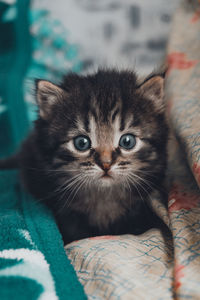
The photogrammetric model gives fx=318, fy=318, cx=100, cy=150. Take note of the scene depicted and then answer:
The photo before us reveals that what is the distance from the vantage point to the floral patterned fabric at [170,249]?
75 cm

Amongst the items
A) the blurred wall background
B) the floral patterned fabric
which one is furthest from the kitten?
the blurred wall background

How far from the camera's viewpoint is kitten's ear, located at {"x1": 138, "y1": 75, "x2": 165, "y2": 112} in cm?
120

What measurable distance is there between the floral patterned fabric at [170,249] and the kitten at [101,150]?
0.10 meters

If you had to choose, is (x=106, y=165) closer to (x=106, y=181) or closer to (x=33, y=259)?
(x=106, y=181)

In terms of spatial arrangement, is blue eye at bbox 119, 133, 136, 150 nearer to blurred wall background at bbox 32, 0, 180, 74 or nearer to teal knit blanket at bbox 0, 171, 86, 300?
teal knit blanket at bbox 0, 171, 86, 300

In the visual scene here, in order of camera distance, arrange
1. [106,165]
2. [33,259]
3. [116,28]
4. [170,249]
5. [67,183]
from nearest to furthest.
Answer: [33,259] < [170,249] < [106,165] < [67,183] < [116,28]

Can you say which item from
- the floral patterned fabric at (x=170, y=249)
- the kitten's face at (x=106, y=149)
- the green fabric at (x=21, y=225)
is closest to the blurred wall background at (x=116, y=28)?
the green fabric at (x=21, y=225)

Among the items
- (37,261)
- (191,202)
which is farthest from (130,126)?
(37,261)

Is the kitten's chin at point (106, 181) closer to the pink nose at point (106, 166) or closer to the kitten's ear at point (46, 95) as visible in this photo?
the pink nose at point (106, 166)

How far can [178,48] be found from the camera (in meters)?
1.63

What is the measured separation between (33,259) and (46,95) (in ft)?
2.11

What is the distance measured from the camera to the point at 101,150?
1.11m

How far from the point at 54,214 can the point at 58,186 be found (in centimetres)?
11

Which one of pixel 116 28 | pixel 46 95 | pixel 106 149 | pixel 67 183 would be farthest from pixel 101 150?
pixel 116 28
